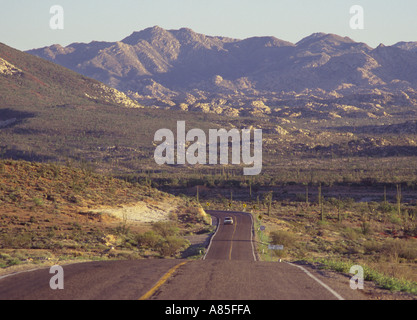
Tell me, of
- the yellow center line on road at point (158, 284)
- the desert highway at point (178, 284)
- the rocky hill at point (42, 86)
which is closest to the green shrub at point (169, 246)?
the desert highway at point (178, 284)

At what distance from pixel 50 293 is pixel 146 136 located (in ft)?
417

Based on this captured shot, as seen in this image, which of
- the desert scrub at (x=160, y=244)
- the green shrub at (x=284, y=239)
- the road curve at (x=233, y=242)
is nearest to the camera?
the road curve at (x=233, y=242)

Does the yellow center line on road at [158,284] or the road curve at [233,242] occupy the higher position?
the yellow center line on road at [158,284]

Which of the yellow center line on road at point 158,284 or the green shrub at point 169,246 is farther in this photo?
the green shrub at point 169,246

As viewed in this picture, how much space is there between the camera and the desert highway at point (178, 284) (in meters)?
10.6

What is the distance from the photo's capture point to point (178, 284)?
11828 mm

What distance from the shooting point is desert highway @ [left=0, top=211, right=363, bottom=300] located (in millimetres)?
10570

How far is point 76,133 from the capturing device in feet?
437

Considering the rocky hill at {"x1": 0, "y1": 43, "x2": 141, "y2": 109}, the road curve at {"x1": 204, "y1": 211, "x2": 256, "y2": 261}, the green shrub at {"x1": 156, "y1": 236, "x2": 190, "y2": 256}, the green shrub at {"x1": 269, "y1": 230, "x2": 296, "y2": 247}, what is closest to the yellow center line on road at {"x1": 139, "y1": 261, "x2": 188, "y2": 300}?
the road curve at {"x1": 204, "y1": 211, "x2": 256, "y2": 261}

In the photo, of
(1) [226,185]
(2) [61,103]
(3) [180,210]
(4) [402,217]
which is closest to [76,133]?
(2) [61,103]

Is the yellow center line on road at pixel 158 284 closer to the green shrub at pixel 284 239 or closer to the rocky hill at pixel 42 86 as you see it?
the green shrub at pixel 284 239

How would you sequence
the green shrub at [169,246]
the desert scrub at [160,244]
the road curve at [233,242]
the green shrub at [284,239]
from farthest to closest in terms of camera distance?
1. the green shrub at [284,239]
2. the desert scrub at [160,244]
3. the green shrub at [169,246]
4. the road curve at [233,242]

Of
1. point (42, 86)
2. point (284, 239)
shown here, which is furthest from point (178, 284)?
point (42, 86)

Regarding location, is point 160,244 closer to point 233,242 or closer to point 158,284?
point 233,242
